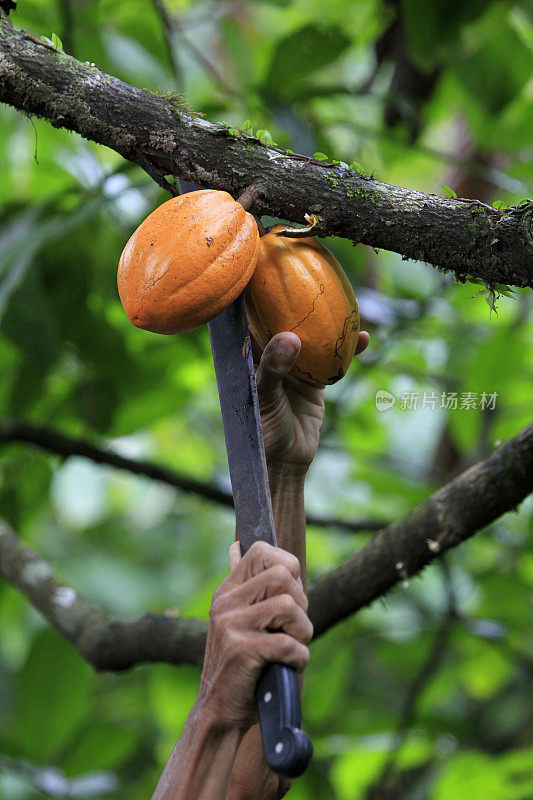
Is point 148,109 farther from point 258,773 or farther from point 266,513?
point 258,773

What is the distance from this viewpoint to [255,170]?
26.7 inches

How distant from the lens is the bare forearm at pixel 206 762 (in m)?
0.67

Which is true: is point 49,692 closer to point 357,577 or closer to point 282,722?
point 357,577

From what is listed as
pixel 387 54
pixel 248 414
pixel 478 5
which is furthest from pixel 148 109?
pixel 387 54

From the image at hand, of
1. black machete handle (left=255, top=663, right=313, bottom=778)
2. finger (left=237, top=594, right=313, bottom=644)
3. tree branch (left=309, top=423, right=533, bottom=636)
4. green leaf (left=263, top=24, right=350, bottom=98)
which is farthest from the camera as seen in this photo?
green leaf (left=263, top=24, right=350, bottom=98)

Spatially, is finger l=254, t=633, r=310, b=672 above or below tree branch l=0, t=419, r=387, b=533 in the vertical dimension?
above

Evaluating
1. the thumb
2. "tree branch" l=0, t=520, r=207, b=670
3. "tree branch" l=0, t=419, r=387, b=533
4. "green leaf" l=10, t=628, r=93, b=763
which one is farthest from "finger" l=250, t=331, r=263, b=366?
"green leaf" l=10, t=628, r=93, b=763

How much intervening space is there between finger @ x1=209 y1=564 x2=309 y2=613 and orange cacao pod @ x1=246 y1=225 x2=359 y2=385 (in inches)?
8.6

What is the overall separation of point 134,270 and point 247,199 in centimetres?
11

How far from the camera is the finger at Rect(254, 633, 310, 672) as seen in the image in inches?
23.6

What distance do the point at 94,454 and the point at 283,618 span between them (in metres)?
1.00

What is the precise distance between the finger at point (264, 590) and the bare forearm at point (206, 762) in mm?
100

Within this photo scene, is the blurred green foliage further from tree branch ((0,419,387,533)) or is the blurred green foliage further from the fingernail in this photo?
the fingernail

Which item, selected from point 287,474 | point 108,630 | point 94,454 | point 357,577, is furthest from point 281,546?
point 94,454
